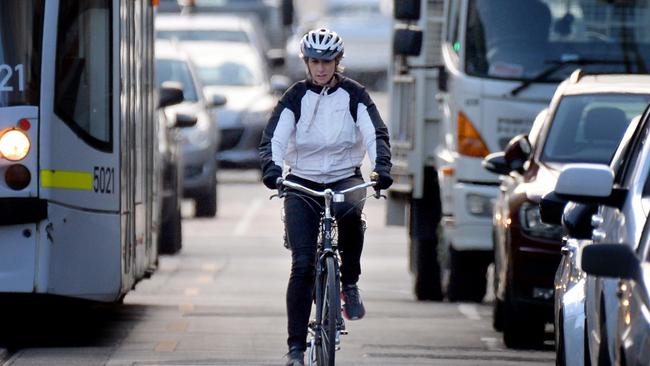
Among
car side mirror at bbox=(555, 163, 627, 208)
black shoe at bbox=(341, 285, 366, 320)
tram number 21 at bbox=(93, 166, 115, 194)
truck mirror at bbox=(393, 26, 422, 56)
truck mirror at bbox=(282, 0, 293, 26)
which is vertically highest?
truck mirror at bbox=(282, 0, 293, 26)

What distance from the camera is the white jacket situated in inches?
382

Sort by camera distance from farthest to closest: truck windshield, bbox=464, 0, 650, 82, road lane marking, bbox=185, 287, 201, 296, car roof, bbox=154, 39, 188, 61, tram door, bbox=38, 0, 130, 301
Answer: car roof, bbox=154, 39, 188, 61
road lane marking, bbox=185, 287, 201, 296
truck windshield, bbox=464, 0, 650, 82
tram door, bbox=38, 0, 130, 301

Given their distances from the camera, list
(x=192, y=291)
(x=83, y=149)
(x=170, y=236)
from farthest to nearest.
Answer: (x=170, y=236) < (x=192, y=291) < (x=83, y=149)

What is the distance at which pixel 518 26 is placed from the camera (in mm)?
14398

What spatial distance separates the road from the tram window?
1.22 m

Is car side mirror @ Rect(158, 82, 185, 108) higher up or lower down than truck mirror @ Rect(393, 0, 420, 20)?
lower down

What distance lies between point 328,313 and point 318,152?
0.85m

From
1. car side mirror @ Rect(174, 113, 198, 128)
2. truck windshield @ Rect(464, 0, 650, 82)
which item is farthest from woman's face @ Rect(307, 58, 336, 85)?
car side mirror @ Rect(174, 113, 198, 128)

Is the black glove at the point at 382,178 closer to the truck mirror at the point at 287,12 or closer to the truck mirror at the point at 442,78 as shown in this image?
the truck mirror at the point at 442,78

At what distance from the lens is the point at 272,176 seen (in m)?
9.52

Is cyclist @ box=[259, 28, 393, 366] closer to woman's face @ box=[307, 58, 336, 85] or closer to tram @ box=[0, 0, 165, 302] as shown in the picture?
woman's face @ box=[307, 58, 336, 85]

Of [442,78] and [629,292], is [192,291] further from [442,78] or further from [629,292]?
[629,292]

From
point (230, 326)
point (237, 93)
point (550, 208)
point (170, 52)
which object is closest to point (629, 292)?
point (550, 208)

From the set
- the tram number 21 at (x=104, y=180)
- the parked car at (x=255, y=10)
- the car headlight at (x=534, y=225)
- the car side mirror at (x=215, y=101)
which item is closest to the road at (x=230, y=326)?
the car headlight at (x=534, y=225)
